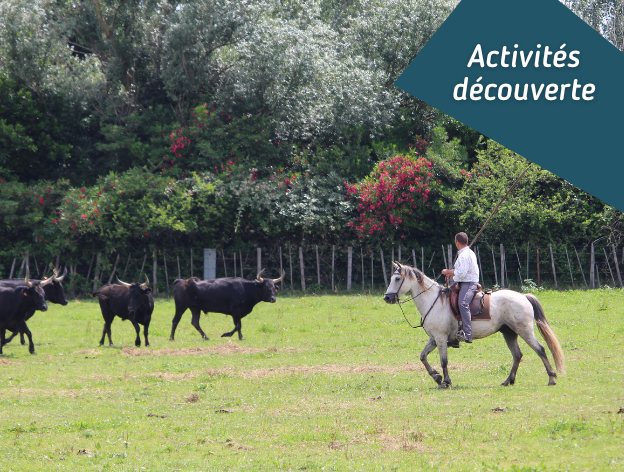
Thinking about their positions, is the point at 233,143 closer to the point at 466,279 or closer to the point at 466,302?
the point at 466,279

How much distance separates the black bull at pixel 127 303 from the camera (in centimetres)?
1814

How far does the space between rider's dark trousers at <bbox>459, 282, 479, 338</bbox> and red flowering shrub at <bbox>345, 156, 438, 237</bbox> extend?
1610 cm

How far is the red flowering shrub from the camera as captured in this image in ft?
90.8

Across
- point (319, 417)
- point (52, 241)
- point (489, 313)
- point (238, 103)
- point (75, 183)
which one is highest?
point (238, 103)

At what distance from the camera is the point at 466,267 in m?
11.4

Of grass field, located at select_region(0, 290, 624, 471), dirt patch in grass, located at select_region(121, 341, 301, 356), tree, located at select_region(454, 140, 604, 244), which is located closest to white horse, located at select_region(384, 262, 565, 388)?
grass field, located at select_region(0, 290, 624, 471)

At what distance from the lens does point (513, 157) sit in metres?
27.8

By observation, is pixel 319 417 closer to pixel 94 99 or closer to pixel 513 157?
pixel 513 157

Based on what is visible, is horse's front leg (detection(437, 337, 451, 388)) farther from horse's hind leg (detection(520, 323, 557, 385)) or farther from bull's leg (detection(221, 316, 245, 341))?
bull's leg (detection(221, 316, 245, 341))

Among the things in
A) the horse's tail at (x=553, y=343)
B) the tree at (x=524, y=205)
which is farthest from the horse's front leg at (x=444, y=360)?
the tree at (x=524, y=205)

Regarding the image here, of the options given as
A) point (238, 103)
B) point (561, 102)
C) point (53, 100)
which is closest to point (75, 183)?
point (53, 100)

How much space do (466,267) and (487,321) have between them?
0.93m

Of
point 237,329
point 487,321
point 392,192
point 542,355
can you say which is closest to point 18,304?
point 237,329

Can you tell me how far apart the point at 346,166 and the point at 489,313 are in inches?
739
